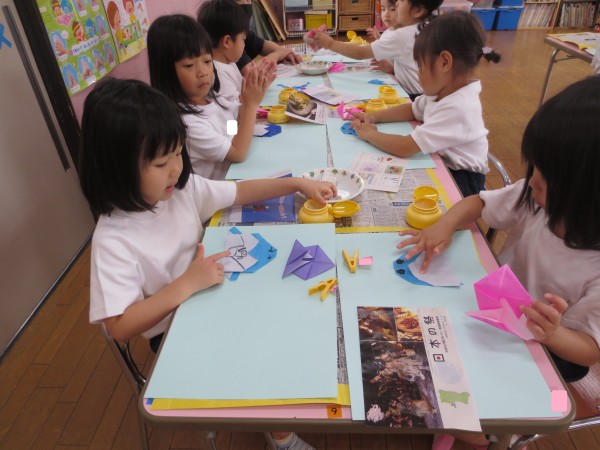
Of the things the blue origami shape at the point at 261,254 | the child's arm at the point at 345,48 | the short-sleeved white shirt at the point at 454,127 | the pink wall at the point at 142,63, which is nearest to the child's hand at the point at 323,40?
the child's arm at the point at 345,48

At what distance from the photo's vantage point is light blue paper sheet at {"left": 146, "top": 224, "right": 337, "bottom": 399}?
2.20ft

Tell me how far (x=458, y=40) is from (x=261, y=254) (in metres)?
0.98

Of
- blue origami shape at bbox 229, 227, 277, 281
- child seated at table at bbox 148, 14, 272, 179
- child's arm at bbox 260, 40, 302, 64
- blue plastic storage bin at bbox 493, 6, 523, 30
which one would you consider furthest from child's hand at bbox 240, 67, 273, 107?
blue plastic storage bin at bbox 493, 6, 523, 30

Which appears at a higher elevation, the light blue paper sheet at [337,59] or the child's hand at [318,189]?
the child's hand at [318,189]

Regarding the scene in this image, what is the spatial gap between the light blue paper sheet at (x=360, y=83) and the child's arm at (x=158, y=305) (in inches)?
51.0

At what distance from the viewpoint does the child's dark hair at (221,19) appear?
69.6 inches

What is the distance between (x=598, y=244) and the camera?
819 mm

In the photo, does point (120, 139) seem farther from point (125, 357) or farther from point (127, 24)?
point (127, 24)

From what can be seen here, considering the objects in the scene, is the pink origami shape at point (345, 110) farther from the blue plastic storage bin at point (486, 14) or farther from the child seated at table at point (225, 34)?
the blue plastic storage bin at point (486, 14)

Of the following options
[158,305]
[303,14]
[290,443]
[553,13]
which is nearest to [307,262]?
[158,305]

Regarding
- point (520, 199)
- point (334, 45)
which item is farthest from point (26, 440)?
point (334, 45)

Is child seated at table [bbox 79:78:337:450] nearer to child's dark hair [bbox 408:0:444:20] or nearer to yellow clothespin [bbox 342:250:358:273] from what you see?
yellow clothespin [bbox 342:250:358:273]

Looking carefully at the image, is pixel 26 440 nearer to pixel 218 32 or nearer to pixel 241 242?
pixel 241 242

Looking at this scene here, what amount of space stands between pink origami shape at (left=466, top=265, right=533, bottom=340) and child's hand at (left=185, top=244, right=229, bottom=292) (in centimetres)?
51
